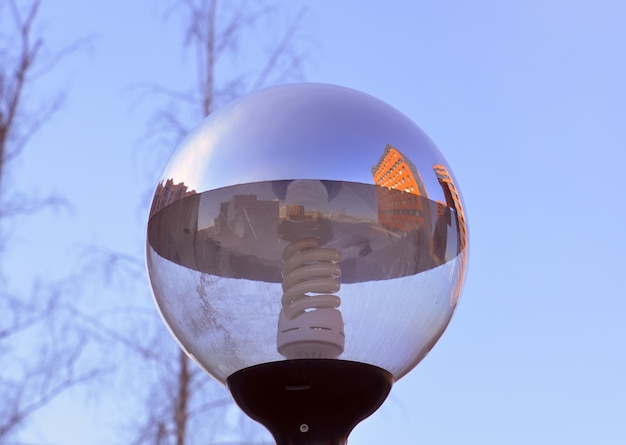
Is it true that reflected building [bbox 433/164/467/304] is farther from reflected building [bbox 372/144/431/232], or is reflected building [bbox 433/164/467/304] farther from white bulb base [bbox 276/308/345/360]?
white bulb base [bbox 276/308/345/360]

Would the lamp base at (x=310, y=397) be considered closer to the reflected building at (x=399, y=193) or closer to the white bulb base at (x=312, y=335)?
the white bulb base at (x=312, y=335)

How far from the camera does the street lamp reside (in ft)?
3.46

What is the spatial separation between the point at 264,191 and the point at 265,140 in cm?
6

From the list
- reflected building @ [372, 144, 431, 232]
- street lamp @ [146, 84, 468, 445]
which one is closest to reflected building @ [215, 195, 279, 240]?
street lamp @ [146, 84, 468, 445]

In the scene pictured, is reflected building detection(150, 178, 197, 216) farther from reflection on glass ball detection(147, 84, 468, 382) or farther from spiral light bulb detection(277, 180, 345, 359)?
spiral light bulb detection(277, 180, 345, 359)

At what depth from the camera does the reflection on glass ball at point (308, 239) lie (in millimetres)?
1054

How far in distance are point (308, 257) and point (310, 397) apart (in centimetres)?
15

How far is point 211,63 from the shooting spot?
4676 mm

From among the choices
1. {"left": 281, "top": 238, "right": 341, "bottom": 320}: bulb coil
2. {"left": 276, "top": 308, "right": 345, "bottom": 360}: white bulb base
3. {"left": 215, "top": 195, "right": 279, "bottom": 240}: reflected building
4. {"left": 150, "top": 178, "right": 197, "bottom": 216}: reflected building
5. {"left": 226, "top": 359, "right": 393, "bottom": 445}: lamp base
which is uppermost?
{"left": 150, "top": 178, "right": 197, "bottom": 216}: reflected building

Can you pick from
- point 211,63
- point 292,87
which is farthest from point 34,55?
point 292,87

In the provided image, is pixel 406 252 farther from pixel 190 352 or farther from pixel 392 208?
pixel 190 352

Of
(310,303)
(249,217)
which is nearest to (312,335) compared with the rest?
(310,303)

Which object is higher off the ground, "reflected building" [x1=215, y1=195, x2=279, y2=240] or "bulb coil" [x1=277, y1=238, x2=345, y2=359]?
"reflected building" [x1=215, y1=195, x2=279, y2=240]

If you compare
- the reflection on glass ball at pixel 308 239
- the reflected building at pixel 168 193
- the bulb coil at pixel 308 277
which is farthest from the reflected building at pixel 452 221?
the reflected building at pixel 168 193
